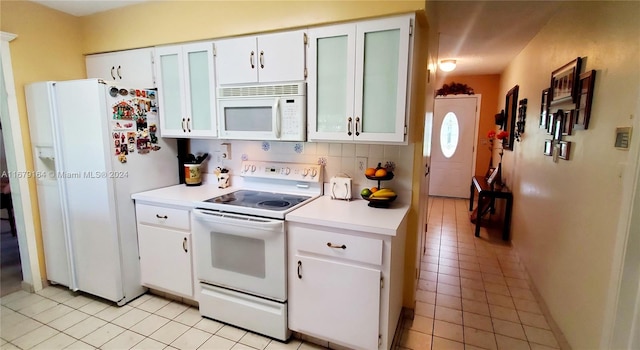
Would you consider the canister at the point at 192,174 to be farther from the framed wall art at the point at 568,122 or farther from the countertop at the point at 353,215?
the framed wall art at the point at 568,122

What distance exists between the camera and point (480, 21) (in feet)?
9.25

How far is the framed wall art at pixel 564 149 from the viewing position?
6.81ft

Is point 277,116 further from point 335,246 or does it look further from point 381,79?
point 335,246

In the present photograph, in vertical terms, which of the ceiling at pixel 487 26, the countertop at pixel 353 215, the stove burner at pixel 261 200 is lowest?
the countertop at pixel 353 215

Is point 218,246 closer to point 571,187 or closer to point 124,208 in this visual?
point 124,208

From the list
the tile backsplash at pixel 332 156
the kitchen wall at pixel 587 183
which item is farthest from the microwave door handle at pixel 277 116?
the kitchen wall at pixel 587 183

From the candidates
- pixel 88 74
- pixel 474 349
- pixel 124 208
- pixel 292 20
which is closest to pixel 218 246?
pixel 124 208

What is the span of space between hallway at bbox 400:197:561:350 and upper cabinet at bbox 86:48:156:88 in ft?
9.37

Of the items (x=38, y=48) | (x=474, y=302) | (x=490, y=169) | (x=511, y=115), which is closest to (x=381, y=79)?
(x=474, y=302)

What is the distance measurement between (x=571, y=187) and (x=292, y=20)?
Result: 84.7 inches

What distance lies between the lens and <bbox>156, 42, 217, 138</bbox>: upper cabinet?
7.64 ft

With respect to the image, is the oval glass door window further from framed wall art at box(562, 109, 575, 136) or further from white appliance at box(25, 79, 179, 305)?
white appliance at box(25, 79, 179, 305)

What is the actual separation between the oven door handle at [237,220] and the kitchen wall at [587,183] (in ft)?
5.71

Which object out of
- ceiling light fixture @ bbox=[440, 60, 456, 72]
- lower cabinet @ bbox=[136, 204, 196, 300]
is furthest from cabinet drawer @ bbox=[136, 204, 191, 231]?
ceiling light fixture @ bbox=[440, 60, 456, 72]
